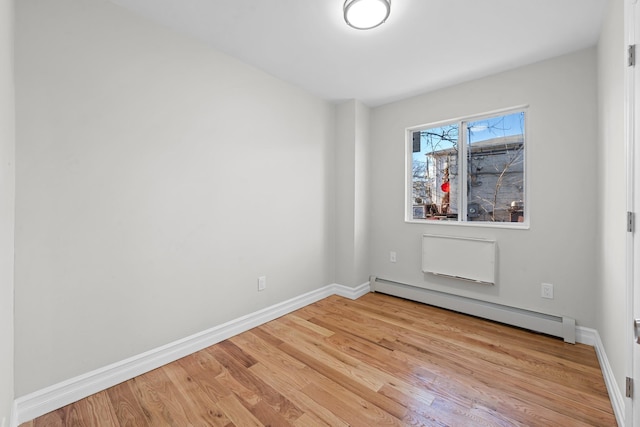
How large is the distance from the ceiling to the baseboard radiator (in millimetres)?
2203

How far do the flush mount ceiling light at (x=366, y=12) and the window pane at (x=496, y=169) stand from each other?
1672 mm

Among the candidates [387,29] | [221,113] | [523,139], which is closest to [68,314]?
[221,113]

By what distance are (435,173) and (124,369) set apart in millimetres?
3289

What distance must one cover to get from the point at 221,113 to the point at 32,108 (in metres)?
1.12

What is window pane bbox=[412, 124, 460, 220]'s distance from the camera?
3061 mm

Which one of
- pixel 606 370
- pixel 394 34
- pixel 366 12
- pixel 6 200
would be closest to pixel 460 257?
pixel 606 370

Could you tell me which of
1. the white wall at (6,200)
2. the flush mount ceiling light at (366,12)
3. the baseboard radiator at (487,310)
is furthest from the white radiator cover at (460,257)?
the white wall at (6,200)

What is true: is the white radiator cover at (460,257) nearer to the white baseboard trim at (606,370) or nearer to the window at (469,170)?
the window at (469,170)

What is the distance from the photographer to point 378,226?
3500mm

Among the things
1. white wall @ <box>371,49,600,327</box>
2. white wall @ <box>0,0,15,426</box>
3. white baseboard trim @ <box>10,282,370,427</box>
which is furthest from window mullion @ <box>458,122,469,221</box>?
white wall @ <box>0,0,15,426</box>

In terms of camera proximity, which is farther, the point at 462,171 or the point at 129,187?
the point at 462,171

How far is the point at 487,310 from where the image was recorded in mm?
2633

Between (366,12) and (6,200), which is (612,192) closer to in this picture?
(366,12)

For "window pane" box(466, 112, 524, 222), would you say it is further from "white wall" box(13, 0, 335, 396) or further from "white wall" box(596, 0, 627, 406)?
"white wall" box(13, 0, 335, 396)
